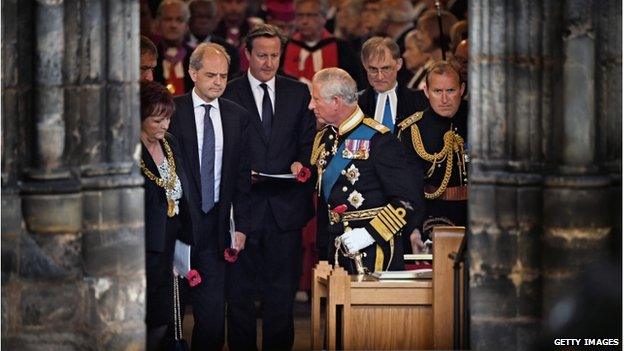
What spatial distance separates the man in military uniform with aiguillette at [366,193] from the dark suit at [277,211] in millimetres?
664

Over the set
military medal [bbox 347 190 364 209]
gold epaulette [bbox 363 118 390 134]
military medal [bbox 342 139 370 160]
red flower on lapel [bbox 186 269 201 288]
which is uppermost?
gold epaulette [bbox 363 118 390 134]

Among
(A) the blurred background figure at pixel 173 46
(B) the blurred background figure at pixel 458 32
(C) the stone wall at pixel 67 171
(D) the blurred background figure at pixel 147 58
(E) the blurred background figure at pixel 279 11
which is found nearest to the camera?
(C) the stone wall at pixel 67 171

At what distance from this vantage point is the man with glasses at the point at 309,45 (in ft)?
65.0

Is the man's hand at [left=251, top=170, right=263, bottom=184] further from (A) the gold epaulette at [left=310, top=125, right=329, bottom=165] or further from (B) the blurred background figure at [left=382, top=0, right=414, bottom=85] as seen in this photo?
(B) the blurred background figure at [left=382, top=0, right=414, bottom=85]

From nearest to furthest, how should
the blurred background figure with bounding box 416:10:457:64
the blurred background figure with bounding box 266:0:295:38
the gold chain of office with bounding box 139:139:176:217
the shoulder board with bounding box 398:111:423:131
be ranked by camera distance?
the gold chain of office with bounding box 139:139:176:217 < the shoulder board with bounding box 398:111:423:131 < the blurred background figure with bounding box 416:10:457:64 < the blurred background figure with bounding box 266:0:295:38

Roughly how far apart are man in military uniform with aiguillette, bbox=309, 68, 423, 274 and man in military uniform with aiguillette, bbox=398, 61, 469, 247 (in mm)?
315

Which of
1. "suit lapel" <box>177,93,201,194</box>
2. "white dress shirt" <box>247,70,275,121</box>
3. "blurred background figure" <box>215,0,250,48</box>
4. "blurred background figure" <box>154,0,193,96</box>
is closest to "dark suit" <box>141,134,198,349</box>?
"suit lapel" <box>177,93,201,194</box>

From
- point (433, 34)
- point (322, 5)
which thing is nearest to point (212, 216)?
point (433, 34)

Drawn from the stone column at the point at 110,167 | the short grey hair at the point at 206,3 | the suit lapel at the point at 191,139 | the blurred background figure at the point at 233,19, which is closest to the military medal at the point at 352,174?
the suit lapel at the point at 191,139

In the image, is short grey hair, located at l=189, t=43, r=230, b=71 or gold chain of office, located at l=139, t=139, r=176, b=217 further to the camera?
short grey hair, located at l=189, t=43, r=230, b=71

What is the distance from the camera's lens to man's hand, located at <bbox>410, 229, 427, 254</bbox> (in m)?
17.5

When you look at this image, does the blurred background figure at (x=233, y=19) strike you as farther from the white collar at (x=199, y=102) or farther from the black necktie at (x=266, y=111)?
the white collar at (x=199, y=102)

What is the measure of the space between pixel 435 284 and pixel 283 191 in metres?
2.09

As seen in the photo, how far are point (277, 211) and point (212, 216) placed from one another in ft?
2.39
